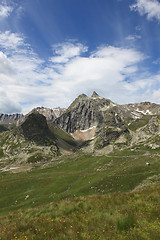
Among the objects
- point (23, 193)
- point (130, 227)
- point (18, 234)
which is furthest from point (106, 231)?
point (23, 193)

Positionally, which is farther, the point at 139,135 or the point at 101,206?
the point at 139,135

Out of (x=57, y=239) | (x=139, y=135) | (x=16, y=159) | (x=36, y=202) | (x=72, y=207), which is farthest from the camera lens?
(x=16, y=159)

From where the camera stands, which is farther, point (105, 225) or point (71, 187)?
point (71, 187)

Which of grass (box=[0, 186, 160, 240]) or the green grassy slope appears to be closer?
grass (box=[0, 186, 160, 240])

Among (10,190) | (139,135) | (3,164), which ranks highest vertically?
(139,135)

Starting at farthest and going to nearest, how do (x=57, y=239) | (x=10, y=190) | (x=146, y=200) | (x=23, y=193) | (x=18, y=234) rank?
(x=10, y=190) < (x=23, y=193) < (x=146, y=200) < (x=18, y=234) < (x=57, y=239)

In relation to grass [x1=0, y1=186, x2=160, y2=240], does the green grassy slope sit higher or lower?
lower

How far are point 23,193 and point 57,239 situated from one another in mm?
60474

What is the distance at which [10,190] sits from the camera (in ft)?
206

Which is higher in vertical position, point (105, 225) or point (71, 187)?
point (105, 225)

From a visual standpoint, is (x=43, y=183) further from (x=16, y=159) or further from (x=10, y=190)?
(x=16, y=159)

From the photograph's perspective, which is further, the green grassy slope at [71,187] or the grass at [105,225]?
the green grassy slope at [71,187]

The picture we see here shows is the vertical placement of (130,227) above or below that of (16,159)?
above

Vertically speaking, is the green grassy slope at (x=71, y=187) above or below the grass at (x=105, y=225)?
below
